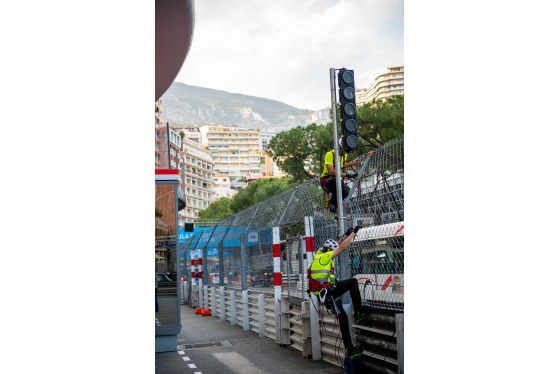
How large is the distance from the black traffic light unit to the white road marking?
2943 mm

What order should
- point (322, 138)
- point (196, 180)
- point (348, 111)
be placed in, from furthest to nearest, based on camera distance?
point (196, 180), point (322, 138), point (348, 111)

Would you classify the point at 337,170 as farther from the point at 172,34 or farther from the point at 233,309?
the point at 233,309

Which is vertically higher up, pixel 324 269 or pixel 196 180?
pixel 196 180

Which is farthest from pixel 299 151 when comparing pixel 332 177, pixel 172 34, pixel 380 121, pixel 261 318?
pixel 172 34

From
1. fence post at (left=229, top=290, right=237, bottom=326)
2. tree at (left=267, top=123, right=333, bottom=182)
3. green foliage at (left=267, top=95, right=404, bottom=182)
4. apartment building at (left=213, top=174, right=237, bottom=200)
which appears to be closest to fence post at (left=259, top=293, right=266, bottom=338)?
fence post at (left=229, top=290, right=237, bottom=326)

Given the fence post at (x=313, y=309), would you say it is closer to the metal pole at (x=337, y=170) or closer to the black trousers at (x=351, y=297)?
the black trousers at (x=351, y=297)

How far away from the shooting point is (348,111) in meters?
6.21

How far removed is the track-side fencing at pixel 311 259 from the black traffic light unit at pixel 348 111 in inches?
12.6

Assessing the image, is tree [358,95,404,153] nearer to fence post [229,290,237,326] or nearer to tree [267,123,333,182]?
tree [267,123,333,182]

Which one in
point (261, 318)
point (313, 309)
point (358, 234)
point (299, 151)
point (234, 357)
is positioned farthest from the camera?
point (299, 151)

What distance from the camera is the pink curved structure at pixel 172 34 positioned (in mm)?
4840

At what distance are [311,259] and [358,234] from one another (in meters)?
1.84
